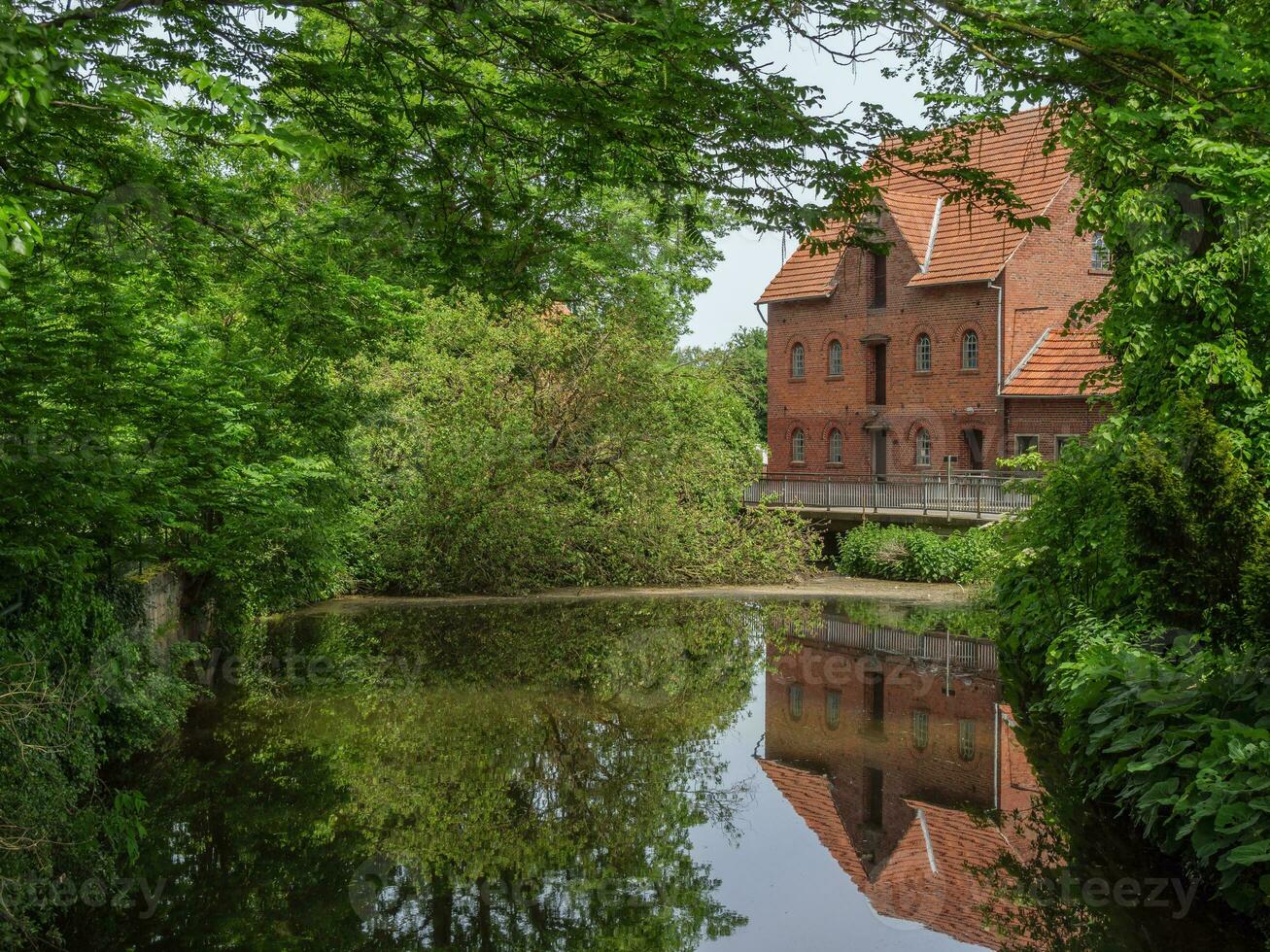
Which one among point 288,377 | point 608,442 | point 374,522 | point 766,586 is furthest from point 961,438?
point 288,377

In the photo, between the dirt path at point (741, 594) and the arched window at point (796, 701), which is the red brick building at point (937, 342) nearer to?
the dirt path at point (741, 594)

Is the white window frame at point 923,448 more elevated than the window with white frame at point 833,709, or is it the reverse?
the white window frame at point 923,448

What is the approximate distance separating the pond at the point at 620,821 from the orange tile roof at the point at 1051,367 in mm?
20653

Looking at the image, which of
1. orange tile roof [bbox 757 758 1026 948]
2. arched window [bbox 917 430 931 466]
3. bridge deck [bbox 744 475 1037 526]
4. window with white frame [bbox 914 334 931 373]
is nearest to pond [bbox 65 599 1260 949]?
orange tile roof [bbox 757 758 1026 948]

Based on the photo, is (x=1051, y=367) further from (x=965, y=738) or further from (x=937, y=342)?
(x=965, y=738)

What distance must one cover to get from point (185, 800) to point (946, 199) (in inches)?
303

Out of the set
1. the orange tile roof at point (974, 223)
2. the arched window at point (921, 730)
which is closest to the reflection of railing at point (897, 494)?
the orange tile roof at point (974, 223)

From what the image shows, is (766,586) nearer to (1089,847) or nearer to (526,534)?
(526,534)

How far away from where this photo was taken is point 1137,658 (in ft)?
32.5

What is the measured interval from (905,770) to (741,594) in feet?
53.2

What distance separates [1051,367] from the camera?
122 feet

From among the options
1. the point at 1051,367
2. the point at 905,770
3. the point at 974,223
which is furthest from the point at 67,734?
the point at 1051,367

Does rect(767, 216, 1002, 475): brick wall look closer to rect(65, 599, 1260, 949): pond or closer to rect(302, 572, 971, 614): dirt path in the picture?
rect(302, 572, 971, 614): dirt path

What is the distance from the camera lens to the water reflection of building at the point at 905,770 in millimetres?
8594
